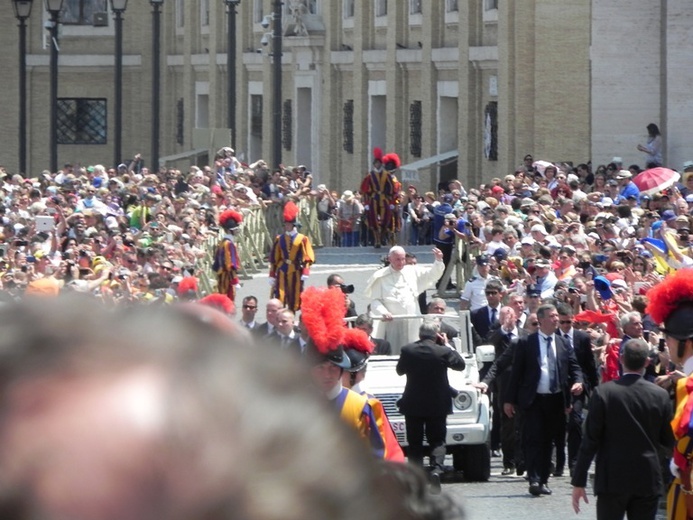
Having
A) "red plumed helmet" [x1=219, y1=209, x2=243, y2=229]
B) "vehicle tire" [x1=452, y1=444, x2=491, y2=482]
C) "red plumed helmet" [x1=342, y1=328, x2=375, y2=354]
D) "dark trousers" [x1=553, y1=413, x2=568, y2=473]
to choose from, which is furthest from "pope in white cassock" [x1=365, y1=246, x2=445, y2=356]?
"red plumed helmet" [x1=342, y1=328, x2=375, y2=354]

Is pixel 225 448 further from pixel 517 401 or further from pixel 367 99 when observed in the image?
pixel 367 99

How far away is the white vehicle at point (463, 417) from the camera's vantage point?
15.1 metres

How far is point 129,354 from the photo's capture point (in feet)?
3.49

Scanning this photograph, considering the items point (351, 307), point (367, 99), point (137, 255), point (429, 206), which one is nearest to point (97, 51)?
point (367, 99)

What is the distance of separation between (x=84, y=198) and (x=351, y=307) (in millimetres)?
16784

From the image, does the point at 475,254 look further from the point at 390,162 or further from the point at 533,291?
the point at 533,291

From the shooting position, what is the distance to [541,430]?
13875 millimetres

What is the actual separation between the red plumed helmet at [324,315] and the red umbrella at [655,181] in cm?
1640

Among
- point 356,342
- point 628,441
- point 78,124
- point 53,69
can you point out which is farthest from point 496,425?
point 78,124

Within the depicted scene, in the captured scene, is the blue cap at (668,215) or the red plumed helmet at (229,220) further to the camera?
the red plumed helmet at (229,220)

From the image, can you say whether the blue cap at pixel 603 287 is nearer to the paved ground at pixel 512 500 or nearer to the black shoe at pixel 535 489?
the paved ground at pixel 512 500

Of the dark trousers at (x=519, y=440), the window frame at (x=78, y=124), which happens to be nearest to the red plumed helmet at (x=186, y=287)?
the dark trousers at (x=519, y=440)

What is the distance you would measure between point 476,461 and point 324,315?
21.5ft

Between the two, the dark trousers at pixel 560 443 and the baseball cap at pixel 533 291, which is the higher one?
the baseball cap at pixel 533 291
